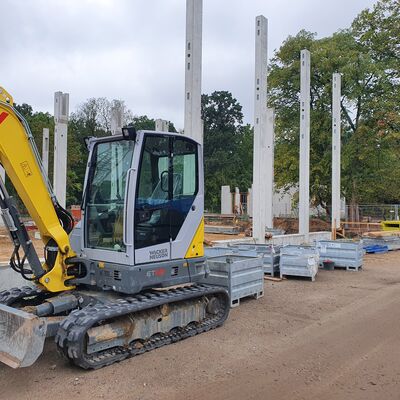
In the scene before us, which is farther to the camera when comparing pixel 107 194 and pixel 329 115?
pixel 329 115

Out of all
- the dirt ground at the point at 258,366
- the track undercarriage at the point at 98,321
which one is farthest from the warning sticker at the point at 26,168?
the dirt ground at the point at 258,366

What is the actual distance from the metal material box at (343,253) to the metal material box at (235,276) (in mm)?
4979

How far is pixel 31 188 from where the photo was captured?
515 cm

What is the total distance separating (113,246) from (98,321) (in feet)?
3.57

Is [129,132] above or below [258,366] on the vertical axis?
above

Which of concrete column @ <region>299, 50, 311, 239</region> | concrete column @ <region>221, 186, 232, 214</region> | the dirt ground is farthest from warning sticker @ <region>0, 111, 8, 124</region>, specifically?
concrete column @ <region>221, 186, 232, 214</region>

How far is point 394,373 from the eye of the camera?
4773 mm

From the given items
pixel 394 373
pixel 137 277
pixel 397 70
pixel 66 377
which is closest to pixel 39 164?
pixel 137 277

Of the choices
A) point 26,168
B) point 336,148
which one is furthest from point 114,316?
point 336,148

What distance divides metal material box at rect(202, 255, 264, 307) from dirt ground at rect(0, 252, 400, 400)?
374 millimetres

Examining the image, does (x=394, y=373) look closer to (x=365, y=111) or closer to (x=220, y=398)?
(x=220, y=398)

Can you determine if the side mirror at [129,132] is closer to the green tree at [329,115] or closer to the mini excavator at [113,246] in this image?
the mini excavator at [113,246]

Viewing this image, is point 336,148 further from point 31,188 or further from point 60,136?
point 31,188

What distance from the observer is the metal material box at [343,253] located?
40.4 ft
